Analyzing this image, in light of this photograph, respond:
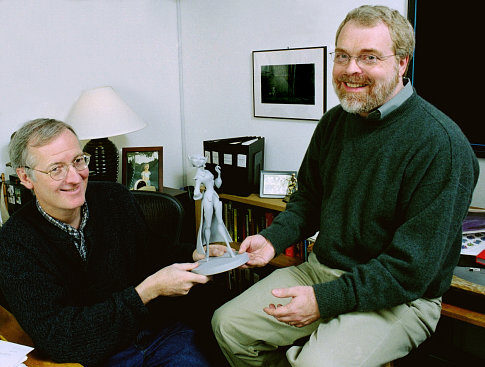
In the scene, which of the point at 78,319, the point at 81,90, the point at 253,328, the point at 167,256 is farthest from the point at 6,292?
the point at 81,90

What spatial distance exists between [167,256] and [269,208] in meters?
0.91

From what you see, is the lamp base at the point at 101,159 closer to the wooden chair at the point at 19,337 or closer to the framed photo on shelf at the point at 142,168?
the framed photo on shelf at the point at 142,168

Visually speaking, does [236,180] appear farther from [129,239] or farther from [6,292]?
[6,292]

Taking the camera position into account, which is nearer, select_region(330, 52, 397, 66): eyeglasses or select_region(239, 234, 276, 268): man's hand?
select_region(330, 52, 397, 66): eyeglasses

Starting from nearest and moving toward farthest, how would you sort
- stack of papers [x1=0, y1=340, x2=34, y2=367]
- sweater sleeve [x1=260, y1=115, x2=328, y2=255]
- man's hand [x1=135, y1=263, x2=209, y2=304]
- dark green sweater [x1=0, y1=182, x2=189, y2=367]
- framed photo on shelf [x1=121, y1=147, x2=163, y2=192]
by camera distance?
stack of papers [x1=0, y1=340, x2=34, y2=367] < dark green sweater [x1=0, y1=182, x2=189, y2=367] < man's hand [x1=135, y1=263, x2=209, y2=304] < sweater sleeve [x1=260, y1=115, x2=328, y2=255] < framed photo on shelf [x1=121, y1=147, x2=163, y2=192]

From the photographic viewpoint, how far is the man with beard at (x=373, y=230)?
1208mm

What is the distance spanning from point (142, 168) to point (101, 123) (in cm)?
42

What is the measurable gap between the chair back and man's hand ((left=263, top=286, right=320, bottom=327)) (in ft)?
1.94

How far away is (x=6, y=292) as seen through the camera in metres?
1.17

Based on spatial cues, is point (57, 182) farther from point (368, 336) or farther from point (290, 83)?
point (290, 83)

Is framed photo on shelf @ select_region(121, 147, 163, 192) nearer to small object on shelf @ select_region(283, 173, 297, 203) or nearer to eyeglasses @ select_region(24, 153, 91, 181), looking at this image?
small object on shelf @ select_region(283, 173, 297, 203)

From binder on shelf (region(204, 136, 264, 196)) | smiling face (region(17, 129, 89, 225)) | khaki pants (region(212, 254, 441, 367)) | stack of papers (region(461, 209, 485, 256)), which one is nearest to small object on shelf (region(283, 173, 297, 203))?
binder on shelf (region(204, 136, 264, 196))

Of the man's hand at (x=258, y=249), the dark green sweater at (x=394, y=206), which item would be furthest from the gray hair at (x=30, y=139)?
the dark green sweater at (x=394, y=206)

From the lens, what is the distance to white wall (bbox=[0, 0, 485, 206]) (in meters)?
2.32
